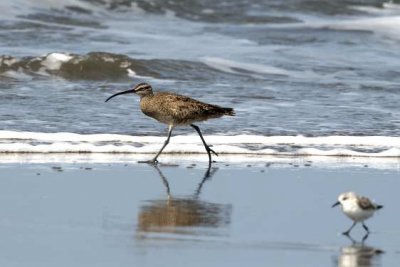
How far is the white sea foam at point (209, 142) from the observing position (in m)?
11.0

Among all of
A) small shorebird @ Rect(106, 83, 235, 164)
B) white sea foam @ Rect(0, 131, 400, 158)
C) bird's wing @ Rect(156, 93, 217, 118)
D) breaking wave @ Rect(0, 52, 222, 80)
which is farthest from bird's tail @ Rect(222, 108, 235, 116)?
breaking wave @ Rect(0, 52, 222, 80)

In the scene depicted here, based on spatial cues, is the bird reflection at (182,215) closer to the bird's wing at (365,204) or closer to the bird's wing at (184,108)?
the bird's wing at (365,204)

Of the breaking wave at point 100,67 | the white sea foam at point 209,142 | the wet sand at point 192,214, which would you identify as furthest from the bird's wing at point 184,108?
the breaking wave at point 100,67

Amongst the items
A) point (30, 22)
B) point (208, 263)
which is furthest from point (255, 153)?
point (30, 22)

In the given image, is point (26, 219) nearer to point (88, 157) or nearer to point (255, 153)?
point (88, 157)

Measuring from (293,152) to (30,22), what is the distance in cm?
1074

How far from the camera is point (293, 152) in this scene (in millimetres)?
11227

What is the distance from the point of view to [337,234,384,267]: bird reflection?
6.78 metres

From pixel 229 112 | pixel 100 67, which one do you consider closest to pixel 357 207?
pixel 229 112

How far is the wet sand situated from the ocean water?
40.2 inches

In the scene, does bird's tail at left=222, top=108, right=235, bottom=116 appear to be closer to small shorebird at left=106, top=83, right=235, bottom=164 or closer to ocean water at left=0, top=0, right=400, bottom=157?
small shorebird at left=106, top=83, right=235, bottom=164

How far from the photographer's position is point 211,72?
17.5 m

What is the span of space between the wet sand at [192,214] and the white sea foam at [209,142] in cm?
42

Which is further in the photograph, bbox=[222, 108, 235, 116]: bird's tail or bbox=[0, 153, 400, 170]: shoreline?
bbox=[222, 108, 235, 116]: bird's tail
